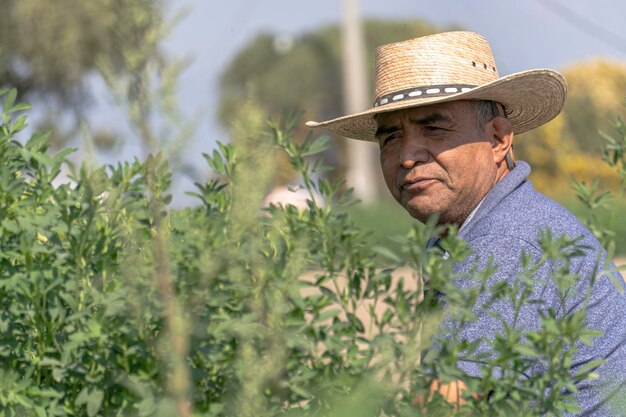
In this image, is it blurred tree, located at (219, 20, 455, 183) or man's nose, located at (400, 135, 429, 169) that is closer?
man's nose, located at (400, 135, 429, 169)

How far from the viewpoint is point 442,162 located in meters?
3.39

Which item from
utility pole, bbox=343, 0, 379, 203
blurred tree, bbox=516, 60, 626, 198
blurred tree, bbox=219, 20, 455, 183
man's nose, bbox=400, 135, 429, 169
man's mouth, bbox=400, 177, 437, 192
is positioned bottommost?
man's mouth, bbox=400, 177, 437, 192

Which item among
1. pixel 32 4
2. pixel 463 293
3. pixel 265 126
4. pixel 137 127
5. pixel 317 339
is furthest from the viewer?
pixel 32 4

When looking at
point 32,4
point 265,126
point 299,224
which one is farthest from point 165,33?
point 32,4

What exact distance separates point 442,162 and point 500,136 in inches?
10.4

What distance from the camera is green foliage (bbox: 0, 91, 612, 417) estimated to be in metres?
1.74

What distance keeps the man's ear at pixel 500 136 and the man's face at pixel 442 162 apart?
4 centimetres

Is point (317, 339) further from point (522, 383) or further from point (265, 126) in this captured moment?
point (265, 126)

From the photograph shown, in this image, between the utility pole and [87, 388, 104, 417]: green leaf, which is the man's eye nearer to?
[87, 388, 104, 417]: green leaf

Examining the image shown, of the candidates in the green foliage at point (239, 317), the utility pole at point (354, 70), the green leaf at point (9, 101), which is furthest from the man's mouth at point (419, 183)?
the utility pole at point (354, 70)

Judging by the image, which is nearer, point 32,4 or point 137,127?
point 137,127

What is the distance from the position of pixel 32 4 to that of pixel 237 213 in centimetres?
2791

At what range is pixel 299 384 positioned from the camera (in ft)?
6.27

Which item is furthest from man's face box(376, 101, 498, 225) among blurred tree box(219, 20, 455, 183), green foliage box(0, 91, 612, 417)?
blurred tree box(219, 20, 455, 183)
